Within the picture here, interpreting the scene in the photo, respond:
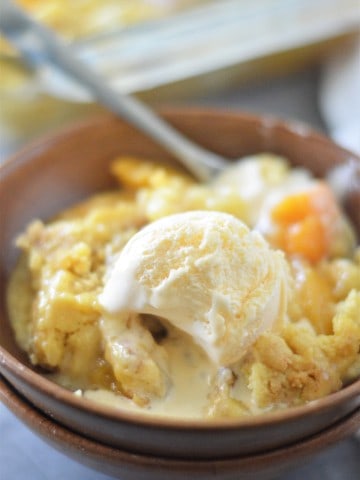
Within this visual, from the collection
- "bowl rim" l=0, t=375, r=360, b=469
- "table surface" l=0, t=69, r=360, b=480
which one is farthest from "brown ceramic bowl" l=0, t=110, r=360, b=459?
"table surface" l=0, t=69, r=360, b=480

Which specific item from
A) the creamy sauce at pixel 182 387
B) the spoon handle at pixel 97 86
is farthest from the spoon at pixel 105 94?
the creamy sauce at pixel 182 387

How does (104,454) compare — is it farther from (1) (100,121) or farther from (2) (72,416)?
(1) (100,121)

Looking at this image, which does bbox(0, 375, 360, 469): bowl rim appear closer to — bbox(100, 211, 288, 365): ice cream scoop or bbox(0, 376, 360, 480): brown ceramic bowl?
bbox(0, 376, 360, 480): brown ceramic bowl

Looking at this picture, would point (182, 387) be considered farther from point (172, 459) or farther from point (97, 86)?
point (97, 86)

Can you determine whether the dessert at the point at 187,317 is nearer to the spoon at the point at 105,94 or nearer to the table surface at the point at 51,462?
the table surface at the point at 51,462

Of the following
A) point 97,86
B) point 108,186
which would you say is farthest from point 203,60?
point 108,186

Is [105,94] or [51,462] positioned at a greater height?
[105,94]
